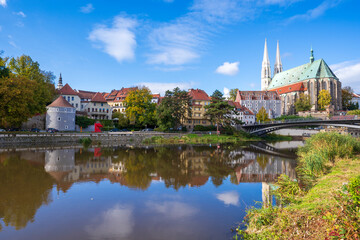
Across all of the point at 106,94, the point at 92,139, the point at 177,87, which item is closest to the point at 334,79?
the point at 177,87

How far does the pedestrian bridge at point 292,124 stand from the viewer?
35981mm

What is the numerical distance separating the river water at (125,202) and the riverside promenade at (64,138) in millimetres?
22203

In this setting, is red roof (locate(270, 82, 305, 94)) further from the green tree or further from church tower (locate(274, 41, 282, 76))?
the green tree

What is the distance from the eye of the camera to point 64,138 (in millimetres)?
40750

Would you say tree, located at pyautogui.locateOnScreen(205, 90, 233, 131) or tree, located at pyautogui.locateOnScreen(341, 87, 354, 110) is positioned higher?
tree, located at pyautogui.locateOnScreen(341, 87, 354, 110)

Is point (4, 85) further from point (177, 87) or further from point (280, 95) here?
point (280, 95)

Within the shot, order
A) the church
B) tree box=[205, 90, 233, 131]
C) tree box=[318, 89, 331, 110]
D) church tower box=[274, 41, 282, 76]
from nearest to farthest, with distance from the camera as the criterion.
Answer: tree box=[205, 90, 233, 131] < tree box=[318, 89, 331, 110] < the church < church tower box=[274, 41, 282, 76]

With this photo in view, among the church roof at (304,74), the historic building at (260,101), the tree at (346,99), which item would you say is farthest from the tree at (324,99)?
the historic building at (260,101)

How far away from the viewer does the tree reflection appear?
8.88 metres

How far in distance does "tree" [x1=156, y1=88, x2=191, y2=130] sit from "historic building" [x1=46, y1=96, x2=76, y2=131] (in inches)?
787

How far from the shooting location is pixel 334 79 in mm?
91750

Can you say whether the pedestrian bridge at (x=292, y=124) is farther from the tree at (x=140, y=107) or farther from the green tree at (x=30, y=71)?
the green tree at (x=30, y=71)

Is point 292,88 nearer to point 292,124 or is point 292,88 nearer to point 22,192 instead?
point 292,124

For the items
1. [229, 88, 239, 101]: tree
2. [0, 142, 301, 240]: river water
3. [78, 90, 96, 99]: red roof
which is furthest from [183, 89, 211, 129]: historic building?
[0, 142, 301, 240]: river water
